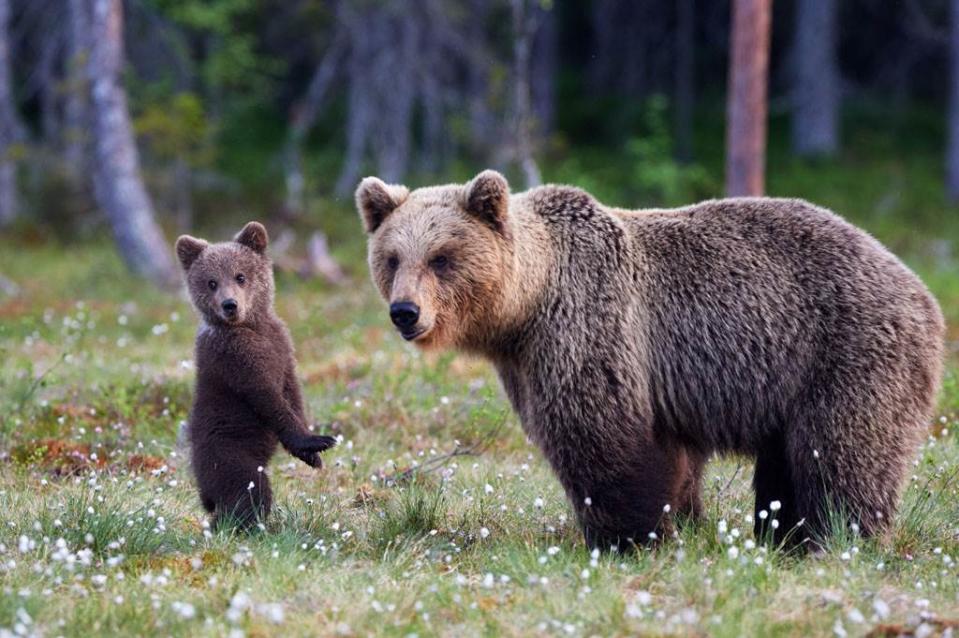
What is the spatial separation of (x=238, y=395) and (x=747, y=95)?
10.1 meters

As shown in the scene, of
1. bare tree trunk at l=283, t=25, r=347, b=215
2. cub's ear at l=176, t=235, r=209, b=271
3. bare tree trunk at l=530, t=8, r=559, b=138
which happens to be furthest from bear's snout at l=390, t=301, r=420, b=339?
bare tree trunk at l=530, t=8, r=559, b=138

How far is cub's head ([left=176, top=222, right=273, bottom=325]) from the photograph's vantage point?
6242 millimetres

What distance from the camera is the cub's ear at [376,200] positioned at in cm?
625

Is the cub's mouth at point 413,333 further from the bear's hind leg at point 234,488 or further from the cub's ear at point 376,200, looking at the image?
the bear's hind leg at point 234,488

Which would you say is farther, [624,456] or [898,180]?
[898,180]

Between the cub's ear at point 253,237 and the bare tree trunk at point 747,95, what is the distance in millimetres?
9344

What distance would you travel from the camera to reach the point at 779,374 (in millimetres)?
5914

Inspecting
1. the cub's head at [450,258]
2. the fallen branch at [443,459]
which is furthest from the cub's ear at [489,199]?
the fallen branch at [443,459]

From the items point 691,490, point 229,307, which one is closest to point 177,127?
point 229,307

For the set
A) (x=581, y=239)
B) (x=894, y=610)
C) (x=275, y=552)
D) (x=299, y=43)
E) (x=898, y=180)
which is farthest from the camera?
(x=299, y=43)

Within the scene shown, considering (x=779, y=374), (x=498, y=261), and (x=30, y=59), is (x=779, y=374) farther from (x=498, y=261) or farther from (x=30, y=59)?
(x=30, y=59)

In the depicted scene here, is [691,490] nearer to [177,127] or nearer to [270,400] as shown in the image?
[270,400]

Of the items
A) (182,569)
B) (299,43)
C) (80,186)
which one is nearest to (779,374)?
(182,569)

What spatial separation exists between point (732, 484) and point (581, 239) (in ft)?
6.94
